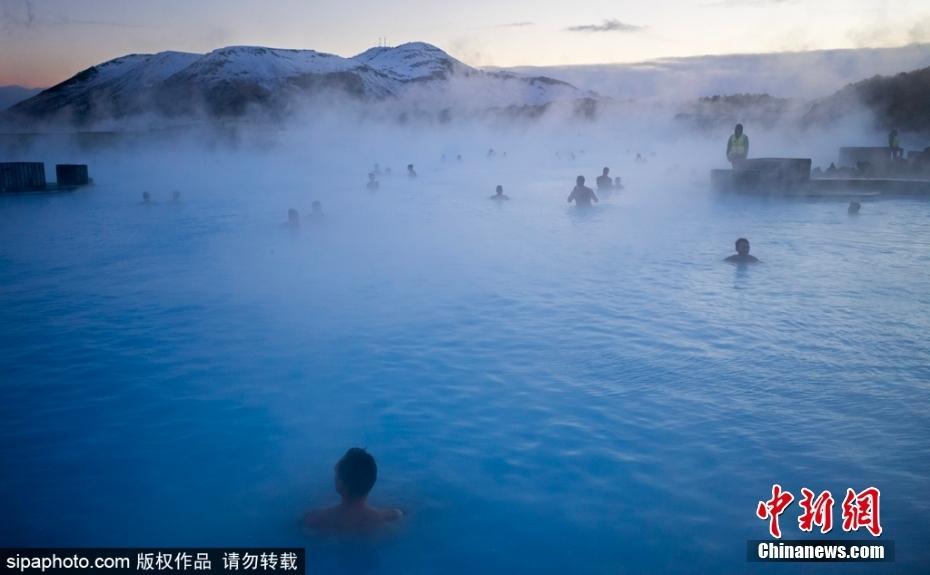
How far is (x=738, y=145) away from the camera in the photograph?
13.9 metres

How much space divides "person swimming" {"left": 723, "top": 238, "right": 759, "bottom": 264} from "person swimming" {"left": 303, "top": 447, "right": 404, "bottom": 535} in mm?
6461

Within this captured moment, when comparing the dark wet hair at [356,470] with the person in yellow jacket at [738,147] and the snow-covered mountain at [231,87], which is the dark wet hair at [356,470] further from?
the snow-covered mountain at [231,87]

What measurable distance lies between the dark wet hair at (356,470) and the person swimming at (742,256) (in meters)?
6.79

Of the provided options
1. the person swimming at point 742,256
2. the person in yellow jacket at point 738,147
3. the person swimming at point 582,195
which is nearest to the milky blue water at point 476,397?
the person swimming at point 742,256

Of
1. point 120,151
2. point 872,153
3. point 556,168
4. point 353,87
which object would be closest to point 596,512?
point 872,153

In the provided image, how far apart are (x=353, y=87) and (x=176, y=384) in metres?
63.0

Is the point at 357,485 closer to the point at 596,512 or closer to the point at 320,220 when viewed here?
the point at 596,512

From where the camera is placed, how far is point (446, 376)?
5.05 m

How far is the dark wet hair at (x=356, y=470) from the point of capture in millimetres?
2756

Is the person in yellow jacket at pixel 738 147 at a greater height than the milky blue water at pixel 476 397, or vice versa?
the person in yellow jacket at pixel 738 147

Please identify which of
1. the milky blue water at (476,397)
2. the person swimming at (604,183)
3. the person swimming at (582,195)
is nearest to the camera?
the milky blue water at (476,397)

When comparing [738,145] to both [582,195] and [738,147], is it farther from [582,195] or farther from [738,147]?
[582,195]

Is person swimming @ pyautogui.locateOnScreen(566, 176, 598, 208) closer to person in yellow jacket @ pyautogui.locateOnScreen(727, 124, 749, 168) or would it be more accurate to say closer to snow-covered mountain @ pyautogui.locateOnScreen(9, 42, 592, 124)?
person in yellow jacket @ pyautogui.locateOnScreen(727, 124, 749, 168)

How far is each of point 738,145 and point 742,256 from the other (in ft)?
21.4
